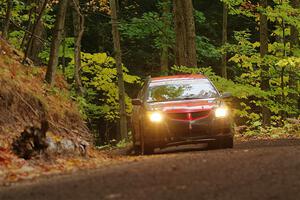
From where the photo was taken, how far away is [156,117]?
40.4 feet

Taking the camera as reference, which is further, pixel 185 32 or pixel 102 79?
pixel 102 79

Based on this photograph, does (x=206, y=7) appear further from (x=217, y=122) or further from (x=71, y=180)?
(x=71, y=180)

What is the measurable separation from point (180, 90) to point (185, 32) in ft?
25.0

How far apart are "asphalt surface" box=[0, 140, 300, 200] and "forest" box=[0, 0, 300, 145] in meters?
7.84

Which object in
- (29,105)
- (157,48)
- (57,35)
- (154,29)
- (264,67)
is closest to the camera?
(29,105)

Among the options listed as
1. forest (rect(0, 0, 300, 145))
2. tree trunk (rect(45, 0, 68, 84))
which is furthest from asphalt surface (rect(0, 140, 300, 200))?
forest (rect(0, 0, 300, 145))

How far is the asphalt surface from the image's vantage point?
605 centimetres

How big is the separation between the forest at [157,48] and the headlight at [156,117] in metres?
4.05

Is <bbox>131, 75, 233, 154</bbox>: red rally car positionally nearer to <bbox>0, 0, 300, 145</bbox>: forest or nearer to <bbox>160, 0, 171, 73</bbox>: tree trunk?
<bbox>0, 0, 300, 145</bbox>: forest

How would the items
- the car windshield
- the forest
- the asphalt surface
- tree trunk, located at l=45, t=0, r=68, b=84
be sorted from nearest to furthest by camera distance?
the asphalt surface, the car windshield, tree trunk, located at l=45, t=0, r=68, b=84, the forest

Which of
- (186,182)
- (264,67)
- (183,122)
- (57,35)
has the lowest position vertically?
(183,122)

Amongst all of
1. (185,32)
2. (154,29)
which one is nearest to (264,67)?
(185,32)

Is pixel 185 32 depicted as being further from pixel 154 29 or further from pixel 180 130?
pixel 180 130

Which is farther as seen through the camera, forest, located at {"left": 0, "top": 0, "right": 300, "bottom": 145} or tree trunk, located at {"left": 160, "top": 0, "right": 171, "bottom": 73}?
tree trunk, located at {"left": 160, "top": 0, "right": 171, "bottom": 73}
